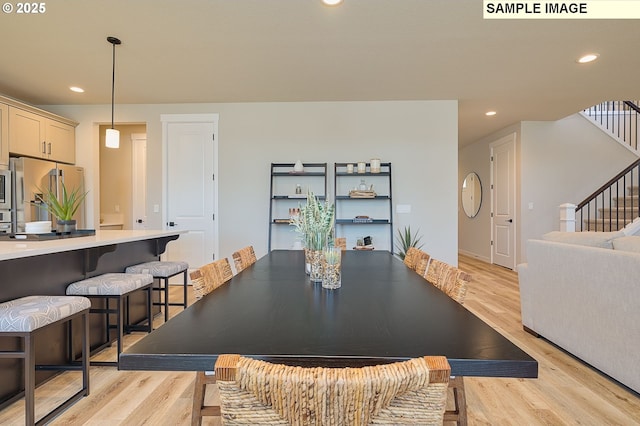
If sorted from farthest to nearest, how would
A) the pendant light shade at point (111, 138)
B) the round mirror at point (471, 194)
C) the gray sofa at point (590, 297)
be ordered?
the round mirror at point (471, 194), the pendant light shade at point (111, 138), the gray sofa at point (590, 297)

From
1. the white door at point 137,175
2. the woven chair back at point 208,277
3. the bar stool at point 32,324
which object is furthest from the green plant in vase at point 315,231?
the white door at point 137,175

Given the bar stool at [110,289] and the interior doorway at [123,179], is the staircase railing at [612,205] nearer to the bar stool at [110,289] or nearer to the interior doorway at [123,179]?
the bar stool at [110,289]

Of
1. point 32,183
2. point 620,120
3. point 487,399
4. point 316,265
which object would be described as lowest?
point 487,399

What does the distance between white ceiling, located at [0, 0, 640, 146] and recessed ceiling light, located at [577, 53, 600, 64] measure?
0.25ft

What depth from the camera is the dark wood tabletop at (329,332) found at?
77 cm

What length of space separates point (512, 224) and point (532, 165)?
1.04 metres

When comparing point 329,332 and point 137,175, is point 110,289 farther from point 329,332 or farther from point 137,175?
point 137,175

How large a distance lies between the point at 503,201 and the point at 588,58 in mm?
3319

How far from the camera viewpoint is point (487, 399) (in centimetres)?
192

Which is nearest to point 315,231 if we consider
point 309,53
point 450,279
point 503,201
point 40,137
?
point 450,279

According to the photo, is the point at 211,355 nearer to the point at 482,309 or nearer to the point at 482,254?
the point at 482,309

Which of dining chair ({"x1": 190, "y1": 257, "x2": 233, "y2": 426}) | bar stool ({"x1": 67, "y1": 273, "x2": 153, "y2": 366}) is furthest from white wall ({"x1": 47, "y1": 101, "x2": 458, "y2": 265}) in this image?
dining chair ({"x1": 190, "y1": 257, "x2": 233, "y2": 426})

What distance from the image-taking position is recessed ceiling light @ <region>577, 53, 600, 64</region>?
3186 mm

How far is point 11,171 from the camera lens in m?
3.85
